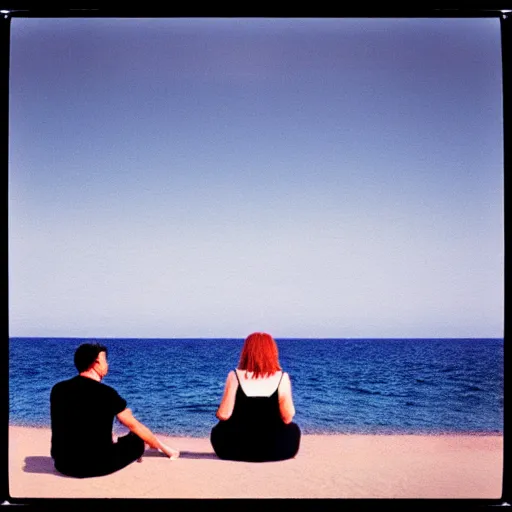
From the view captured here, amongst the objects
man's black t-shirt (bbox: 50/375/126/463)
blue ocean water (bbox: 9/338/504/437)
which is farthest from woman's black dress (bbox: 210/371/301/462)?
blue ocean water (bbox: 9/338/504/437)

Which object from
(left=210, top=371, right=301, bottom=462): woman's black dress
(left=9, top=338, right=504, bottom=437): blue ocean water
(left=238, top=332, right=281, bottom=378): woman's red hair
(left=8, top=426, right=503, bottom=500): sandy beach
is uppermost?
(left=238, top=332, right=281, bottom=378): woman's red hair

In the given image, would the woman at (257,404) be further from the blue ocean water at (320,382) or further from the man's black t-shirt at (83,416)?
the blue ocean water at (320,382)

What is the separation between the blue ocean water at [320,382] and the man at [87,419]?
7.70 meters

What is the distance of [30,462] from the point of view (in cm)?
422

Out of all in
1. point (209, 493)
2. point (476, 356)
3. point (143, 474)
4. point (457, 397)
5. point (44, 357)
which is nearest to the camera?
point (209, 493)

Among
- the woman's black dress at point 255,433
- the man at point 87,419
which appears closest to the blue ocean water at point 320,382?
the woman's black dress at point 255,433

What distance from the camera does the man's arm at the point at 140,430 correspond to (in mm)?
3654

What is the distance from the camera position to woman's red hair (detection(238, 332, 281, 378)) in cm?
392

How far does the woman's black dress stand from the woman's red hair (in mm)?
106

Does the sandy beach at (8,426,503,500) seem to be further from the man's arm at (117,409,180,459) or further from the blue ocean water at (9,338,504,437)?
the blue ocean water at (9,338,504,437)
